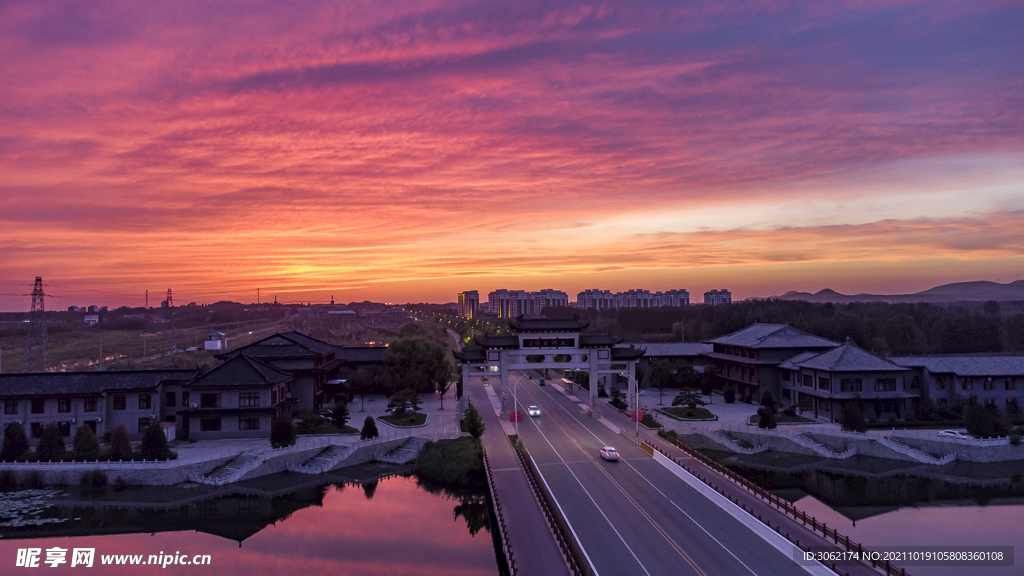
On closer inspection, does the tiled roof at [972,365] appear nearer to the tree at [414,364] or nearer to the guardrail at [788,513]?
the guardrail at [788,513]

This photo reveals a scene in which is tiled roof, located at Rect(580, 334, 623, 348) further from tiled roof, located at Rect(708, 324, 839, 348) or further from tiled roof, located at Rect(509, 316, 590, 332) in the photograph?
tiled roof, located at Rect(708, 324, 839, 348)

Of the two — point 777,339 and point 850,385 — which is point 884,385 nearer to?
point 850,385

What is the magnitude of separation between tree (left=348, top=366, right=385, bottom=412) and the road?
27115 mm

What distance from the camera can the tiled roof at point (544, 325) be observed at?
65.4 meters

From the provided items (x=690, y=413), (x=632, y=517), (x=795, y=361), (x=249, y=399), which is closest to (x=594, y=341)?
(x=690, y=413)

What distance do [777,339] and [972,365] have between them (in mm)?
18755

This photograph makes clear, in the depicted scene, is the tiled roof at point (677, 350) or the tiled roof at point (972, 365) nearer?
the tiled roof at point (972, 365)

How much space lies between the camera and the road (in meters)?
26.9

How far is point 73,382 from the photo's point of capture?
53.7 metres

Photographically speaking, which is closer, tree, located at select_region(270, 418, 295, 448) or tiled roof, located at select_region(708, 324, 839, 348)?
tree, located at select_region(270, 418, 295, 448)

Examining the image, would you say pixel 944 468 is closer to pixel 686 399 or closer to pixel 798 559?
pixel 686 399

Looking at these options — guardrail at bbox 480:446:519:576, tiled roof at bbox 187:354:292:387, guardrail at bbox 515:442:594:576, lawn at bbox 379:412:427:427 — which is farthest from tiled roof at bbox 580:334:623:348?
tiled roof at bbox 187:354:292:387
